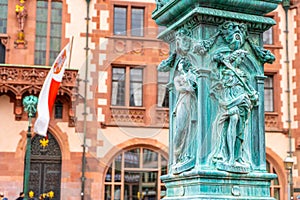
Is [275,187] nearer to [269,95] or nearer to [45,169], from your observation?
[269,95]

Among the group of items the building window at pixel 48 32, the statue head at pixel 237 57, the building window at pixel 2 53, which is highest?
the building window at pixel 48 32

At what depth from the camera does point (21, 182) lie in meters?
23.1

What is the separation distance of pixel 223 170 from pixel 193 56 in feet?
3.95

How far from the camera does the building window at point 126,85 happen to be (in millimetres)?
24281

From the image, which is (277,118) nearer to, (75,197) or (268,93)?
(268,93)

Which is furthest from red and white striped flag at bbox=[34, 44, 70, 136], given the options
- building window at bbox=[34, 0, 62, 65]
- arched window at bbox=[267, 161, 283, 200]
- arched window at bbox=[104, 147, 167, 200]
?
arched window at bbox=[267, 161, 283, 200]

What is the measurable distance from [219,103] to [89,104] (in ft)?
59.9

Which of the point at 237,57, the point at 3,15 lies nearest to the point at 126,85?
the point at 3,15

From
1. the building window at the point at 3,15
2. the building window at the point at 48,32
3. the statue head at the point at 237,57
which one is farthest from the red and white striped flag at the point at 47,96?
the statue head at the point at 237,57

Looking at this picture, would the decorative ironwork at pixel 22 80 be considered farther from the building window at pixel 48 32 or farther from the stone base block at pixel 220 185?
the stone base block at pixel 220 185

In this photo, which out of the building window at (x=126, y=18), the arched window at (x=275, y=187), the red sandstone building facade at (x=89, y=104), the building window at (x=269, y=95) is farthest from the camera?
the building window at (x=269, y=95)

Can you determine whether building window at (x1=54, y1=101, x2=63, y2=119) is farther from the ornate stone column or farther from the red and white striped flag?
the ornate stone column

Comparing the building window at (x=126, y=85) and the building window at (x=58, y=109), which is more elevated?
the building window at (x=126, y=85)

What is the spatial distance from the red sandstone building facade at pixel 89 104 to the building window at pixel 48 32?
0.04 metres
